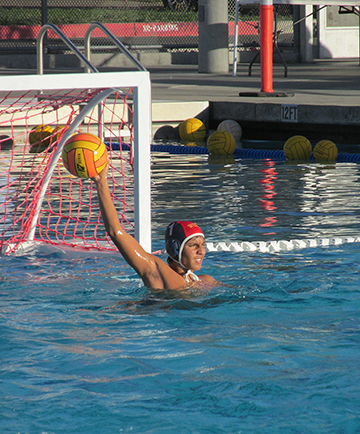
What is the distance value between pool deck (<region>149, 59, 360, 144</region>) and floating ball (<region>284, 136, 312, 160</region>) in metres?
0.76

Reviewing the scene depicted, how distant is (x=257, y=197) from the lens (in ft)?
28.5

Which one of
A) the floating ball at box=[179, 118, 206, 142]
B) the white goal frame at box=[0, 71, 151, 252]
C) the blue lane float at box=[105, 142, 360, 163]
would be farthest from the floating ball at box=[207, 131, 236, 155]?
the white goal frame at box=[0, 71, 151, 252]

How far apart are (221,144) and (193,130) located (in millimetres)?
1730

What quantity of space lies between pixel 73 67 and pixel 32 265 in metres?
16.9

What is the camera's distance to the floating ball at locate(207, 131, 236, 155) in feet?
39.9

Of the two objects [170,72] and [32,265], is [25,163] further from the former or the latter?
[170,72]

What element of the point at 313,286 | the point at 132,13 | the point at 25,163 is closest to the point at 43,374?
the point at 313,286

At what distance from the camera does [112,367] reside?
3.85 m

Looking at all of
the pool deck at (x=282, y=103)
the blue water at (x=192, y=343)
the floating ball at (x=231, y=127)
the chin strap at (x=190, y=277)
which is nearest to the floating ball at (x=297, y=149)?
the pool deck at (x=282, y=103)

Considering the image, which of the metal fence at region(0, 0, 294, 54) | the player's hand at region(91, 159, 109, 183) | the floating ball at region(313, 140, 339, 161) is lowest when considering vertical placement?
the player's hand at region(91, 159, 109, 183)

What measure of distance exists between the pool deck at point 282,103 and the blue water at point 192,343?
16.8ft

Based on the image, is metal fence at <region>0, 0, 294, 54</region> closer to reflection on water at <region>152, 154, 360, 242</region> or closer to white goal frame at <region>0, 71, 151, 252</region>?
reflection on water at <region>152, 154, 360, 242</region>

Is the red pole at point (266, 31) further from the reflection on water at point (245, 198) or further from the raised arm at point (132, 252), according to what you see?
the raised arm at point (132, 252)

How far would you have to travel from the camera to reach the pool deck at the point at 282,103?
12161 mm
